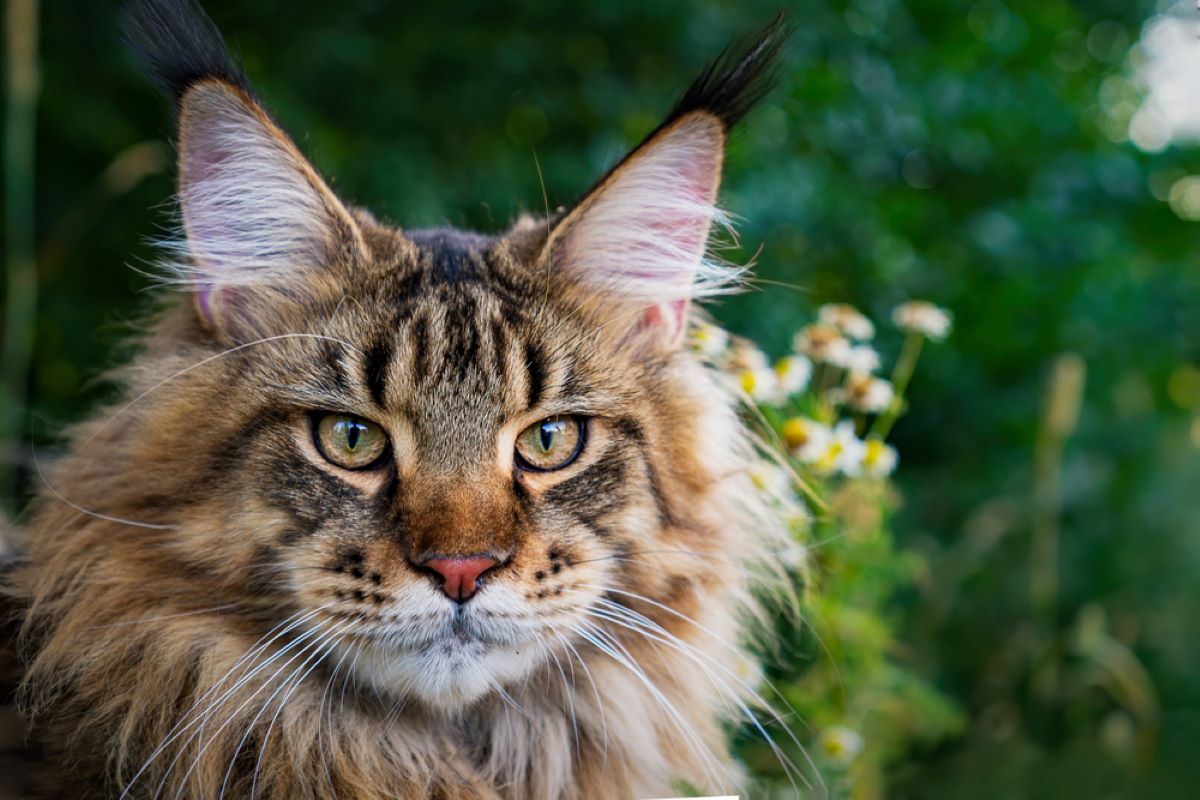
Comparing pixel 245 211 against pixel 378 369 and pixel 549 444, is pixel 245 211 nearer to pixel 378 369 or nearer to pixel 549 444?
pixel 378 369

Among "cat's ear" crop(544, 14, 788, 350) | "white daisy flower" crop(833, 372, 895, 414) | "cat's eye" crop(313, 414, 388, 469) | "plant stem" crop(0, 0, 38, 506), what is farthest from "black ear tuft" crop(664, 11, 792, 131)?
"plant stem" crop(0, 0, 38, 506)

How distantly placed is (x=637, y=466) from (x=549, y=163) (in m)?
2.47

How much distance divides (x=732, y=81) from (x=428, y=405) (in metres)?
0.81

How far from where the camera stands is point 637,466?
2.14m

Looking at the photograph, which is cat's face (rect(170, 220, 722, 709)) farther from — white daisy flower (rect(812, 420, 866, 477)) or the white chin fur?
white daisy flower (rect(812, 420, 866, 477))

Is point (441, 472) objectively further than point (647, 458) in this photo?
No

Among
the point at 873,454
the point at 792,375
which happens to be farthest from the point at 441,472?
the point at 873,454

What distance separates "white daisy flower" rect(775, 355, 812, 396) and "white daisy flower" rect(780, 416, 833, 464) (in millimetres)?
105

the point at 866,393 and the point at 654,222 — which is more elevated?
the point at 654,222

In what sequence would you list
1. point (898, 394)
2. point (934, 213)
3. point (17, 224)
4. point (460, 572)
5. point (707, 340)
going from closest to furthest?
1. point (460, 572)
2. point (707, 340)
3. point (898, 394)
4. point (17, 224)
5. point (934, 213)

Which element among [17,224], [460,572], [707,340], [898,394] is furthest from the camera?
[17,224]

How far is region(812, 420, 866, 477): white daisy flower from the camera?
8.63 feet

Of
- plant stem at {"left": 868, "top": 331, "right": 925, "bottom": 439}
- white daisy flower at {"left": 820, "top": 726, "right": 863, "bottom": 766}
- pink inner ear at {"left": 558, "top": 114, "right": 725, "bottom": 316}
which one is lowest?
white daisy flower at {"left": 820, "top": 726, "right": 863, "bottom": 766}

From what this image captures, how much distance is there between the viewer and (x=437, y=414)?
1.96m
